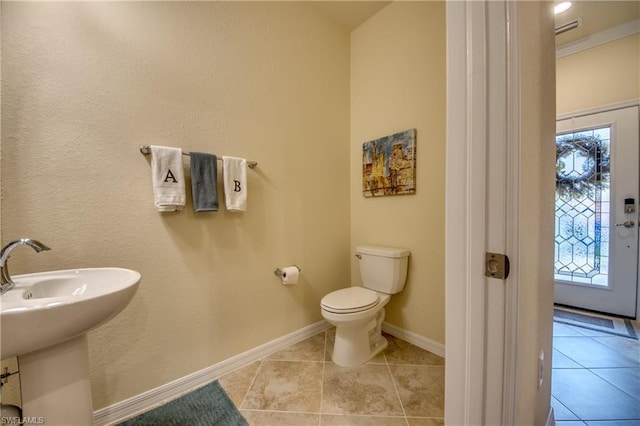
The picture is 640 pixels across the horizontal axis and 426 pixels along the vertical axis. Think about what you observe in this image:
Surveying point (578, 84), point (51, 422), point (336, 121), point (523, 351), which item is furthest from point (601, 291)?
point (51, 422)

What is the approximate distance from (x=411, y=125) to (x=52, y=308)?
2.05 metres

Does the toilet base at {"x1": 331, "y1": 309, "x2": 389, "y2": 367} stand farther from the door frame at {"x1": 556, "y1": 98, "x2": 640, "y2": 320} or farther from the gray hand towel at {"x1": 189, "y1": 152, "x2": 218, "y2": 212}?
the door frame at {"x1": 556, "y1": 98, "x2": 640, "y2": 320}

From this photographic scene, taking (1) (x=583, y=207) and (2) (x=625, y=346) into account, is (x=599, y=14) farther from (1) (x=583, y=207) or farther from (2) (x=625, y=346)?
(2) (x=625, y=346)

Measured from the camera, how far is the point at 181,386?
4.57ft

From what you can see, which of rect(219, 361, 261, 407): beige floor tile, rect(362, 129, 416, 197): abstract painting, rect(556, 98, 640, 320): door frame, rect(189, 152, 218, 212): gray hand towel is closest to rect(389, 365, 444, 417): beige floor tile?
rect(219, 361, 261, 407): beige floor tile

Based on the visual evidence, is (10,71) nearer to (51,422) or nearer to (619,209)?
(51,422)

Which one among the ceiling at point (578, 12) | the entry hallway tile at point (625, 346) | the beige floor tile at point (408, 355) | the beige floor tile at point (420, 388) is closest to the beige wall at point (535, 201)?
the beige floor tile at point (420, 388)

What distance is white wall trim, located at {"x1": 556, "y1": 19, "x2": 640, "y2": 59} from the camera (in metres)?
2.06

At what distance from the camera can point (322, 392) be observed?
137 centimetres

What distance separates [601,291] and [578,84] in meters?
1.99

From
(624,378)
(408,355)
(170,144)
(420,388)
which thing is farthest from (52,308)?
(624,378)

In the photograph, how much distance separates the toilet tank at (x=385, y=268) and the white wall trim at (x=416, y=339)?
364mm

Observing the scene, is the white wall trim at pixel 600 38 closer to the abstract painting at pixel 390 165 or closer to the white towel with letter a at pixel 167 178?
the abstract painting at pixel 390 165

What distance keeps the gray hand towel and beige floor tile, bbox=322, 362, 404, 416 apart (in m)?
1.24
